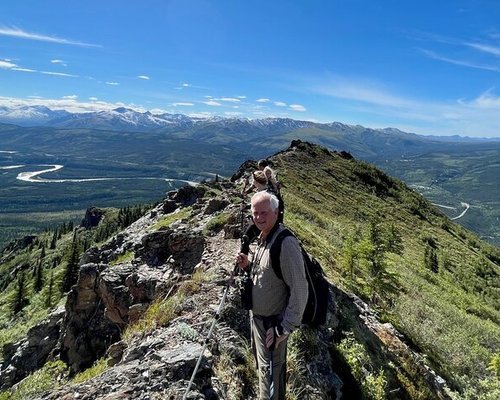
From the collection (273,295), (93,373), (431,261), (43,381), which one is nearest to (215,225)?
(43,381)

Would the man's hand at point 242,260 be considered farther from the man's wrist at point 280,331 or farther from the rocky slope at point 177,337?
the rocky slope at point 177,337

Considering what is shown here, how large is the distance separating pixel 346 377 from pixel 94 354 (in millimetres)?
9197

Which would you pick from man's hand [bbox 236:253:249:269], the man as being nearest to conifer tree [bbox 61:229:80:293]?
man's hand [bbox 236:253:249:269]

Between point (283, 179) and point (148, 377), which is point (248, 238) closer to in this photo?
point (148, 377)

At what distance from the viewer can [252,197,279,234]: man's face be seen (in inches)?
258

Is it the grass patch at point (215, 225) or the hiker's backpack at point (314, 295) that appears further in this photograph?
the grass patch at point (215, 225)

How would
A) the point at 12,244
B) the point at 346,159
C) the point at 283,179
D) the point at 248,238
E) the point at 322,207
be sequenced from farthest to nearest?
the point at 12,244 → the point at 346,159 → the point at 283,179 → the point at 322,207 → the point at 248,238

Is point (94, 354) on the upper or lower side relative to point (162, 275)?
lower

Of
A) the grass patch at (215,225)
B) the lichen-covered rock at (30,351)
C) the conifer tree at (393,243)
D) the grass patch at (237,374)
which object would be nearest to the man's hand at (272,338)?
the grass patch at (237,374)

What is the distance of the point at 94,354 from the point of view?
49.1ft

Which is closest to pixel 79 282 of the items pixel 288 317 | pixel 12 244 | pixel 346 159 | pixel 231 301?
pixel 231 301

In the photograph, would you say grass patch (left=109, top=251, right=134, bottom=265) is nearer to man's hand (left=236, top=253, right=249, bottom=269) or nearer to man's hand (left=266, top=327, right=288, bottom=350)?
man's hand (left=236, top=253, right=249, bottom=269)

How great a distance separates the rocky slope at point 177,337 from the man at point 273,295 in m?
1.31

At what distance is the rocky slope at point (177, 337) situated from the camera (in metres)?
7.59
